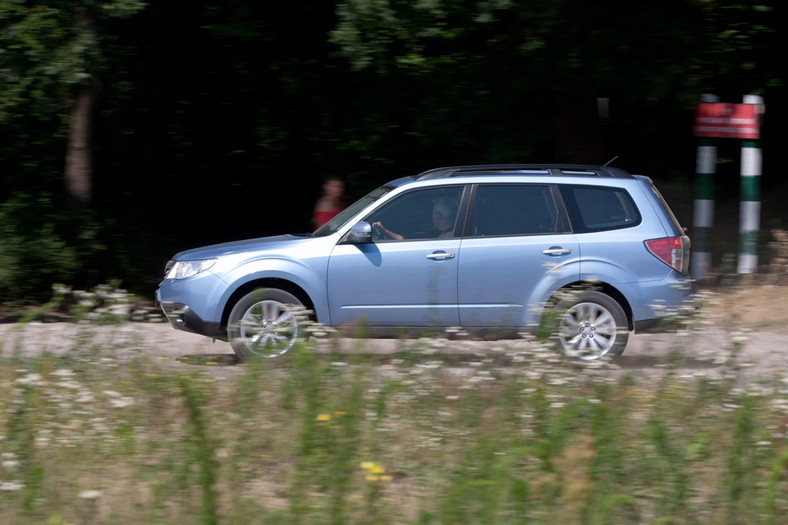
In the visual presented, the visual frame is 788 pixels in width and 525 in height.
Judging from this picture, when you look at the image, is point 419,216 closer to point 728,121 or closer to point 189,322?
point 189,322

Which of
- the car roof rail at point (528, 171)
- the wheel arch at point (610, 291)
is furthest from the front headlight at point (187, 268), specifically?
the wheel arch at point (610, 291)

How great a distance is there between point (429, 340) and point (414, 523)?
6.21 ft

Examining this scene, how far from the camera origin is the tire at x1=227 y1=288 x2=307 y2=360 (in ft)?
19.7

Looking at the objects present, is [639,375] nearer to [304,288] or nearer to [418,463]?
[418,463]

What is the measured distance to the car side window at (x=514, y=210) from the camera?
7.83 m

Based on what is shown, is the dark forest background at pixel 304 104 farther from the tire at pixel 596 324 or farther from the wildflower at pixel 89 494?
the wildflower at pixel 89 494

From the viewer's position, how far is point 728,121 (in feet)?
39.1

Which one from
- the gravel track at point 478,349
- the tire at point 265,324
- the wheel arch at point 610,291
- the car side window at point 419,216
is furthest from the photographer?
the car side window at point 419,216

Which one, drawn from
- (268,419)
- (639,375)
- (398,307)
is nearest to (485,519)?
(268,419)

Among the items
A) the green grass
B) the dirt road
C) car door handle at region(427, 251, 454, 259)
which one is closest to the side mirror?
car door handle at region(427, 251, 454, 259)

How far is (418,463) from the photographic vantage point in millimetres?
4543

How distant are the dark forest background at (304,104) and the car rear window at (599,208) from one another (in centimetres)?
316

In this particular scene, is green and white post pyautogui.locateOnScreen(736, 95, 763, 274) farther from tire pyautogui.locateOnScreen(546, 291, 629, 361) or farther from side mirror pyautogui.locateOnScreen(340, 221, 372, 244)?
side mirror pyautogui.locateOnScreen(340, 221, 372, 244)

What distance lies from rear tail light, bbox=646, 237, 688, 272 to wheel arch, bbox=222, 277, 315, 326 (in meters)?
2.90
